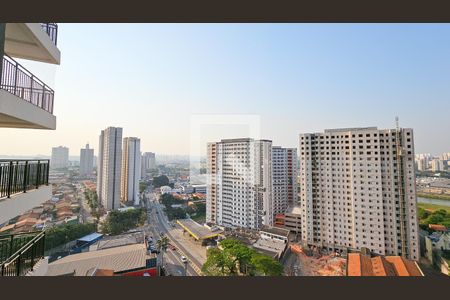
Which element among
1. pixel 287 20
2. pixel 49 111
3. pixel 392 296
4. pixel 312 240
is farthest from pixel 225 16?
pixel 312 240

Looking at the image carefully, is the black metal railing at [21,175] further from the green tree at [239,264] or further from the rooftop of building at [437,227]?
the rooftop of building at [437,227]

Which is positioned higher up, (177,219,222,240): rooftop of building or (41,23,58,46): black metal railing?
(41,23,58,46): black metal railing

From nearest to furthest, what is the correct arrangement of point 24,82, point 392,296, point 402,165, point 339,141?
1. point 392,296
2. point 24,82
3. point 402,165
4. point 339,141

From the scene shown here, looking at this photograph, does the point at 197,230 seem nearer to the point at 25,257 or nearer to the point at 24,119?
the point at 25,257

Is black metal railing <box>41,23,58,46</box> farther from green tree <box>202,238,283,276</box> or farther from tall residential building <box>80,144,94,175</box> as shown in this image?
tall residential building <box>80,144,94,175</box>

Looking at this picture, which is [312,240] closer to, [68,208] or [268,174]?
[268,174]

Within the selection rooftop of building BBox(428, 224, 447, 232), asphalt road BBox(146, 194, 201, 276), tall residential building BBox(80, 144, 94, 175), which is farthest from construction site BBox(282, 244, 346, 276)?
tall residential building BBox(80, 144, 94, 175)
